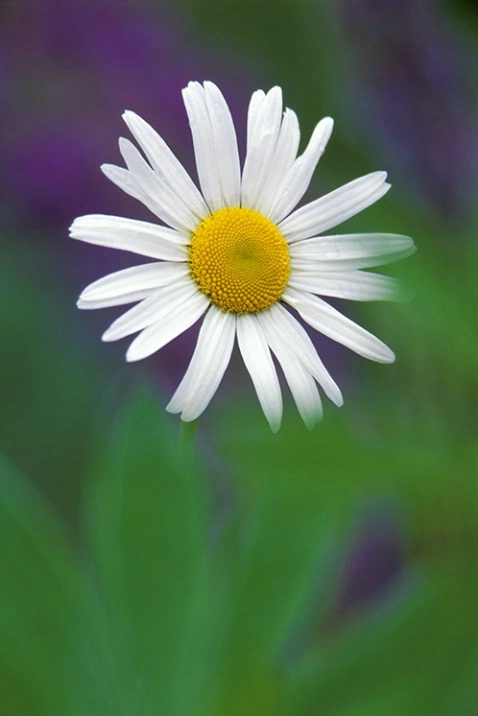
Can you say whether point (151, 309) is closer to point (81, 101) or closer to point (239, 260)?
point (239, 260)

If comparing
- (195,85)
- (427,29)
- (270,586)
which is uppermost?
(427,29)

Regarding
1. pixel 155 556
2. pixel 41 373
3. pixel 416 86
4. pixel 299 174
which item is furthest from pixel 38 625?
pixel 416 86

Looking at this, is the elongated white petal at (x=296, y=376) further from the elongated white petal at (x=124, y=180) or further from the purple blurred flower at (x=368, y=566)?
the purple blurred flower at (x=368, y=566)

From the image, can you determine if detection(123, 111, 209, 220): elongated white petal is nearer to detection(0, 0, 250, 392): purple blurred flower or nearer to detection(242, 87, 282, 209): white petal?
detection(242, 87, 282, 209): white petal

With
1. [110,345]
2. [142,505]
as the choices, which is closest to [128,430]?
[142,505]

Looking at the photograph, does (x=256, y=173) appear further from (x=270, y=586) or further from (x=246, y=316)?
(x=270, y=586)
